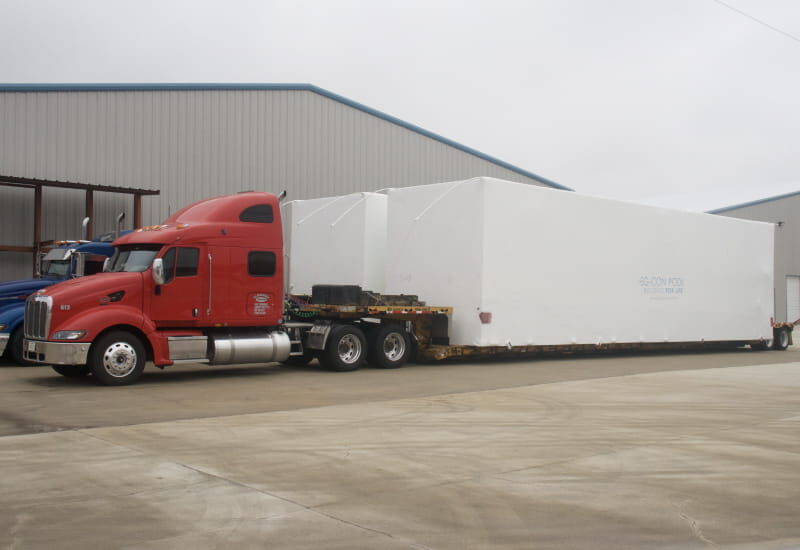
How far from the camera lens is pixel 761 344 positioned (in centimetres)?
2397

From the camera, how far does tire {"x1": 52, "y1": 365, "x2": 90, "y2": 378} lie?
43.8 feet

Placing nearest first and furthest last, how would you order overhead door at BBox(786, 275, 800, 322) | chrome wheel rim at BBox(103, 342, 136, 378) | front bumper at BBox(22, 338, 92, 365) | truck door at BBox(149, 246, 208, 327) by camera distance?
front bumper at BBox(22, 338, 92, 365), chrome wheel rim at BBox(103, 342, 136, 378), truck door at BBox(149, 246, 208, 327), overhead door at BBox(786, 275, 800, 322)

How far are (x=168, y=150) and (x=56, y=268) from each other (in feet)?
25.8

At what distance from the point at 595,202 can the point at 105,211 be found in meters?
14.0

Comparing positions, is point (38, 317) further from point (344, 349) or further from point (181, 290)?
point (344, 349)

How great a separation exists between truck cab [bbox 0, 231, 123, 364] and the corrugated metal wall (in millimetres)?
Answer: 34704

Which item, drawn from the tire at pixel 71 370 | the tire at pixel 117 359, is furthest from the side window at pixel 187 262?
the tire at pixel 71 370

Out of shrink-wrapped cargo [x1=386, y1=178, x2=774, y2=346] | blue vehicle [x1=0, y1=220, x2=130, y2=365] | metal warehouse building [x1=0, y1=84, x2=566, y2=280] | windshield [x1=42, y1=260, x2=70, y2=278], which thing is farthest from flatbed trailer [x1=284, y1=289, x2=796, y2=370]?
metal warehouse building [x1=0, y1=84, x2=566, y2=280]

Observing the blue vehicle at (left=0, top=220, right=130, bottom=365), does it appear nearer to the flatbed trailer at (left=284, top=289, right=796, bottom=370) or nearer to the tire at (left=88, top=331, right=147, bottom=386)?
the tire at (left=88, top=331, right=147, bottom=386)

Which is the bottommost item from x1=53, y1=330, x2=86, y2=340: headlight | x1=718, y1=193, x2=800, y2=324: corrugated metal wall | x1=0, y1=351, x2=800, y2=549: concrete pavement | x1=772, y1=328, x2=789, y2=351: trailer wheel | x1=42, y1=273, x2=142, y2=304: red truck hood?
x1=0, y1=351, x2=800, y2=549: concrete pavement

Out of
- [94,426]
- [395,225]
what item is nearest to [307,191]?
[395,225]

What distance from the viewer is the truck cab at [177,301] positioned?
12344 mm

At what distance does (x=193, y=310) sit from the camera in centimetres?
1358

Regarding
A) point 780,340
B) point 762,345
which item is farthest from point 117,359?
point 780,340
